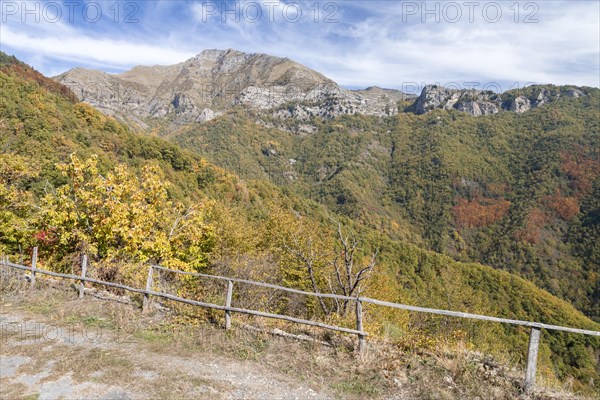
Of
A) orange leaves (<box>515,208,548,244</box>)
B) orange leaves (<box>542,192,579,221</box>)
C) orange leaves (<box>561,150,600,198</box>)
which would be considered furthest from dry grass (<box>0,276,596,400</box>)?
orange leaves (<box>561,150,600,198</box>)

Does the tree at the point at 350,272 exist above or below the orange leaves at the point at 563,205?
below

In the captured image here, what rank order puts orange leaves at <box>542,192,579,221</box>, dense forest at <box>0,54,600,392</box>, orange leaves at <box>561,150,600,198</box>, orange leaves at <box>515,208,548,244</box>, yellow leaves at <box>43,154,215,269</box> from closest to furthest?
yellow leaves at <box>43,154,215,269</box> < dense forest at <box>0,54,600,392</box> < orange leaves at <box>515,208,548,244</box> < orange leaves at <box>542,192,579,221</box> < orange leaves at <box>561,150,600,198</box>

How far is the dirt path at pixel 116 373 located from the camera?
5.71 meters

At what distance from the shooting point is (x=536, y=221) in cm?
16925

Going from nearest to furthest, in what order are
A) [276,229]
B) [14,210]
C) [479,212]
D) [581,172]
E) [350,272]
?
[350,272]
[14,210]
[276,229]
[581,172]
[479,212]

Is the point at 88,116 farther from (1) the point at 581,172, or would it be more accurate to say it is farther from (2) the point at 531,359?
(1) the point at 581,172

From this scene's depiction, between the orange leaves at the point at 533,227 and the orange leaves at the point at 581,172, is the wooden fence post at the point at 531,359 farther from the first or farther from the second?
the orange leaves at the point at 581,172

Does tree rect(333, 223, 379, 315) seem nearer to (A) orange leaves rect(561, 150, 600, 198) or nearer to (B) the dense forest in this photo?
(B) the dense forest

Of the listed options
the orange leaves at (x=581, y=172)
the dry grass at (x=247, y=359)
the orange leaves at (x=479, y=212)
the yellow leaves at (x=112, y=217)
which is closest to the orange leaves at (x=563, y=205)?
the orange leaves at (x=581, y=172)

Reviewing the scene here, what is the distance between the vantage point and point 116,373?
622 centimetres

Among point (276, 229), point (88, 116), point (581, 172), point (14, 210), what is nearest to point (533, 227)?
point (581, 172)

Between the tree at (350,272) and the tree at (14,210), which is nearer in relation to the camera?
the tree at (350,272)

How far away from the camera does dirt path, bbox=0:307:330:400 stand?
5715mm

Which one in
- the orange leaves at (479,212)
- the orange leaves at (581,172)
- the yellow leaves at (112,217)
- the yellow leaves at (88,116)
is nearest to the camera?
the yellow leaves at (112,217)
